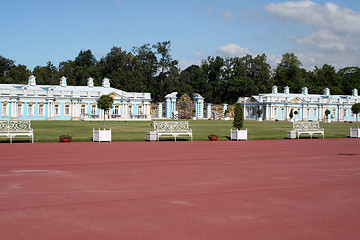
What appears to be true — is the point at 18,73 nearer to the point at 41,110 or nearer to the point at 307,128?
the point at 41,110

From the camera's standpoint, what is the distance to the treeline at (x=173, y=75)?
82375 millimetres

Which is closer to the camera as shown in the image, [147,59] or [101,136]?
[101,136]

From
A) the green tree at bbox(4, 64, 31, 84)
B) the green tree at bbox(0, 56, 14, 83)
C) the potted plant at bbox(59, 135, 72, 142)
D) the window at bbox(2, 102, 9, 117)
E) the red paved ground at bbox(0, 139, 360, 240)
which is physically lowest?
the red paved ground at bbox(0, 139, 360, 240)

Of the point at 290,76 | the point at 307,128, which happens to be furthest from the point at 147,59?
the point at 307,128

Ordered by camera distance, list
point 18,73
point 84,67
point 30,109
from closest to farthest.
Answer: point 30,109 → point 18,73 → point 84,67

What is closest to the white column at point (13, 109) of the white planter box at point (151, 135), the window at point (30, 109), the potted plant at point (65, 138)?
the window at point (30, 109)

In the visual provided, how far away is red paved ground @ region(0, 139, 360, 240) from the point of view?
6066mm

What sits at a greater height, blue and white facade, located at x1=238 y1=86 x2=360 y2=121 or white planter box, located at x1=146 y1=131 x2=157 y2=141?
blue and white facade, located at x1=238 y1=86 x2=360 y2=121

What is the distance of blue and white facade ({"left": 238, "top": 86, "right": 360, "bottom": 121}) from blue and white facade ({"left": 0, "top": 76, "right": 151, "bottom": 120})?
21580 millimetres

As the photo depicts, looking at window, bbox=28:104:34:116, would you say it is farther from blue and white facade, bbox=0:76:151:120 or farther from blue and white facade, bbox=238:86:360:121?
blue and white facade, bbox=238:86:360:121

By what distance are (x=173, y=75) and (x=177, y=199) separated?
264ft

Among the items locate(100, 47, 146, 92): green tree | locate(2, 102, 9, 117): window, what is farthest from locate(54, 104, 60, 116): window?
locate(100, 47, 146, 92): green tree

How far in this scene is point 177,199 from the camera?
26.2 feet

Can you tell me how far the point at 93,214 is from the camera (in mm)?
6859
